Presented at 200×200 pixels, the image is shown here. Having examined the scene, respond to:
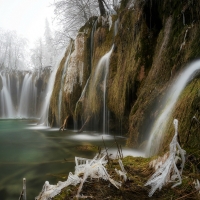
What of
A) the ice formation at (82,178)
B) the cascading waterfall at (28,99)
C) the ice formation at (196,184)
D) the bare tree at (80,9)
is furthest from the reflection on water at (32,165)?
the cascading waterfall at (28,99)

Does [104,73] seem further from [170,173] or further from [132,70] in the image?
[170,173]

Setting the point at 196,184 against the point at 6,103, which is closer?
the point at 196,184

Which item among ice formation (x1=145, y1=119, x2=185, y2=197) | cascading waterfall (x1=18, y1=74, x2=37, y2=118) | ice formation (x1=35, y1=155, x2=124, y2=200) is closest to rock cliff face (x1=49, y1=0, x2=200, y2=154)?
ice formation (x1=145, y1=119, x2=185, y2=197)

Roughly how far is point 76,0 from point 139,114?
14.7m

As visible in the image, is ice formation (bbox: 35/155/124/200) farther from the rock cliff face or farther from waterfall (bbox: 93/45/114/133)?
waterfall (bbox: 93/45/114/133)

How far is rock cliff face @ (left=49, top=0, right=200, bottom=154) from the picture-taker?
4.86 m

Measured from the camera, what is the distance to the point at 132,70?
7473 millimetres

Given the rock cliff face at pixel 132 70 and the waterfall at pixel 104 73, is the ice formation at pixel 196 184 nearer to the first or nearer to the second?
the rock cliff face at pixel 132 70

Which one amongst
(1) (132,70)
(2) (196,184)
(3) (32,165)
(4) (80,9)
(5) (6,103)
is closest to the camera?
(2) (196,184)

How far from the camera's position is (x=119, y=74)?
841 cm

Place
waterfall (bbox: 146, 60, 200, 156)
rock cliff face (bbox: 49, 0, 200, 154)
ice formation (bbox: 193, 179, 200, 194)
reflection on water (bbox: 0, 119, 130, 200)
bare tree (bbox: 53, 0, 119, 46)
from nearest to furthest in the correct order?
1. ice formation (bbox: 193, 179, 200, 194)
2. reflection on water (bbox: 0, 119, 130, 200)
3. waterfall (bbox: 146, 60, 200, 156)
4. rock cliff face (bbox: 49, 0, 200, 154)
5. bare tree (bbox: 53, 0, 119, 46)

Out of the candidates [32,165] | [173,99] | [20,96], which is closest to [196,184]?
[173,99]

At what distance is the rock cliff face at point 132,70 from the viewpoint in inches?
191

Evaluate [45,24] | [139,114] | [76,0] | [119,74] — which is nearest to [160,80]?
[139,114]
